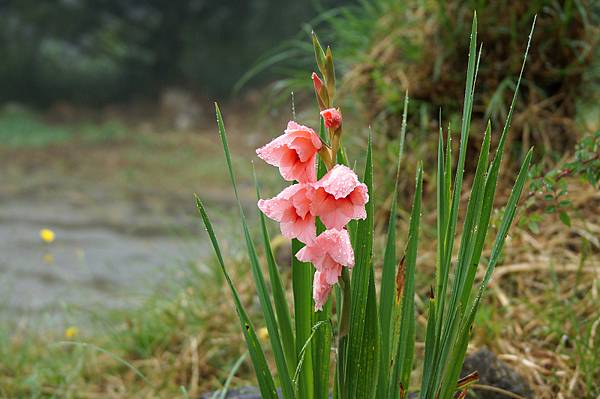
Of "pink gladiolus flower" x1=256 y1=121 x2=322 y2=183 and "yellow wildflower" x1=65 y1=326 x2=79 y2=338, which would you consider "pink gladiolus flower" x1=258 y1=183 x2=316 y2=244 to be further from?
"yellow wildflower" x1=65 y1=326 x2=79 y2=338

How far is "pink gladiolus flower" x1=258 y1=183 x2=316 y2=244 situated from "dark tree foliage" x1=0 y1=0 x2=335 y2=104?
8.20m

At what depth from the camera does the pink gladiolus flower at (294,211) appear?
800 mm

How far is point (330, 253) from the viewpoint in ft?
2.64

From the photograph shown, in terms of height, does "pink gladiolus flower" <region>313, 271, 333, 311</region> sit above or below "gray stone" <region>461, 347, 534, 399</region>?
above

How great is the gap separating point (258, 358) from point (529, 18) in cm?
165

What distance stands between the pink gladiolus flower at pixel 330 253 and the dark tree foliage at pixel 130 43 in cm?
821

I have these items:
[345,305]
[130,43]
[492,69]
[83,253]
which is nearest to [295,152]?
[345,305]

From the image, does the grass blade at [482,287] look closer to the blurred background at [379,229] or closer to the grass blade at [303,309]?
the grass blade at [303,309]

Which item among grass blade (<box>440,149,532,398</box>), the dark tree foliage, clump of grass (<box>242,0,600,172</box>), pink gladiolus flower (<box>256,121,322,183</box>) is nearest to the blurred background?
clump of grass (<box>242,0,600,172</box>)

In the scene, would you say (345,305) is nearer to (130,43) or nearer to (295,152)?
(295,152)

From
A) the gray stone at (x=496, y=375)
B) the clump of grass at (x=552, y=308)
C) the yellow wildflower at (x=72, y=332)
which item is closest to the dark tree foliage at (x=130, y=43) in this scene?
the yellow wildflower at (x=72, y=332)

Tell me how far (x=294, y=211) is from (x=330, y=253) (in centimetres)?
6

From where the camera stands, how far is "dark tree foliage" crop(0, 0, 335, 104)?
8.70 metres

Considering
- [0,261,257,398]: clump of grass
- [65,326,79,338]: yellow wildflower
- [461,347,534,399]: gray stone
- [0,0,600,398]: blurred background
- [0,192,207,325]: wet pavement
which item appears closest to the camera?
[461,347,534,399]: gray stone
